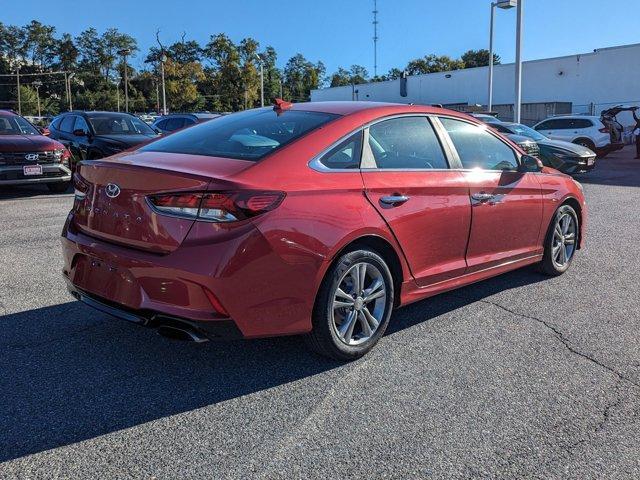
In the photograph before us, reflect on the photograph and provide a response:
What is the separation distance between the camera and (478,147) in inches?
186

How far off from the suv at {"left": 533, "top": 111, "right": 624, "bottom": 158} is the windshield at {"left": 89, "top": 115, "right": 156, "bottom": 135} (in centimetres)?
1581

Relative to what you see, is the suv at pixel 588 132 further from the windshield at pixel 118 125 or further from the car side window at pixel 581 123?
the windshield at pixel 118 125

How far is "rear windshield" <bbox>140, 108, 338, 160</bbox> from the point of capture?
3.59 m

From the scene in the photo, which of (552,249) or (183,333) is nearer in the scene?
(183,333)

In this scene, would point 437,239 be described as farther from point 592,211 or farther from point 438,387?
point 592,211

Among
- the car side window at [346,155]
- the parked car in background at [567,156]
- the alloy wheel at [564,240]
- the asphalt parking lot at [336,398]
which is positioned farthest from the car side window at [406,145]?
the parked car in background at [567,156]

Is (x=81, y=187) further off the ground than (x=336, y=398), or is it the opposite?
(x=81, y=187)

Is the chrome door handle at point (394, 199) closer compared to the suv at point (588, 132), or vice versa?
the chrome door handle at point (394, 199)

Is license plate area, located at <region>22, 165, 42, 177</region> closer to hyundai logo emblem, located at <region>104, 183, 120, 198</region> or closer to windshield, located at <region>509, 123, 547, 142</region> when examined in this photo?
hyundai logo emblem, located at <region>104, 183, 120, 198</region>

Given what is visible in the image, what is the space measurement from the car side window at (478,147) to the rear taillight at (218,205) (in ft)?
6.56

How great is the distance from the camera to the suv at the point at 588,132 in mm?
22391

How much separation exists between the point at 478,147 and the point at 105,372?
3.22m

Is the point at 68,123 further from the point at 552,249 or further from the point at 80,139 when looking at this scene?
the point at 552,249

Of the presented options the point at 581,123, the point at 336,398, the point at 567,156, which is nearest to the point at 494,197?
the point at 336,398
